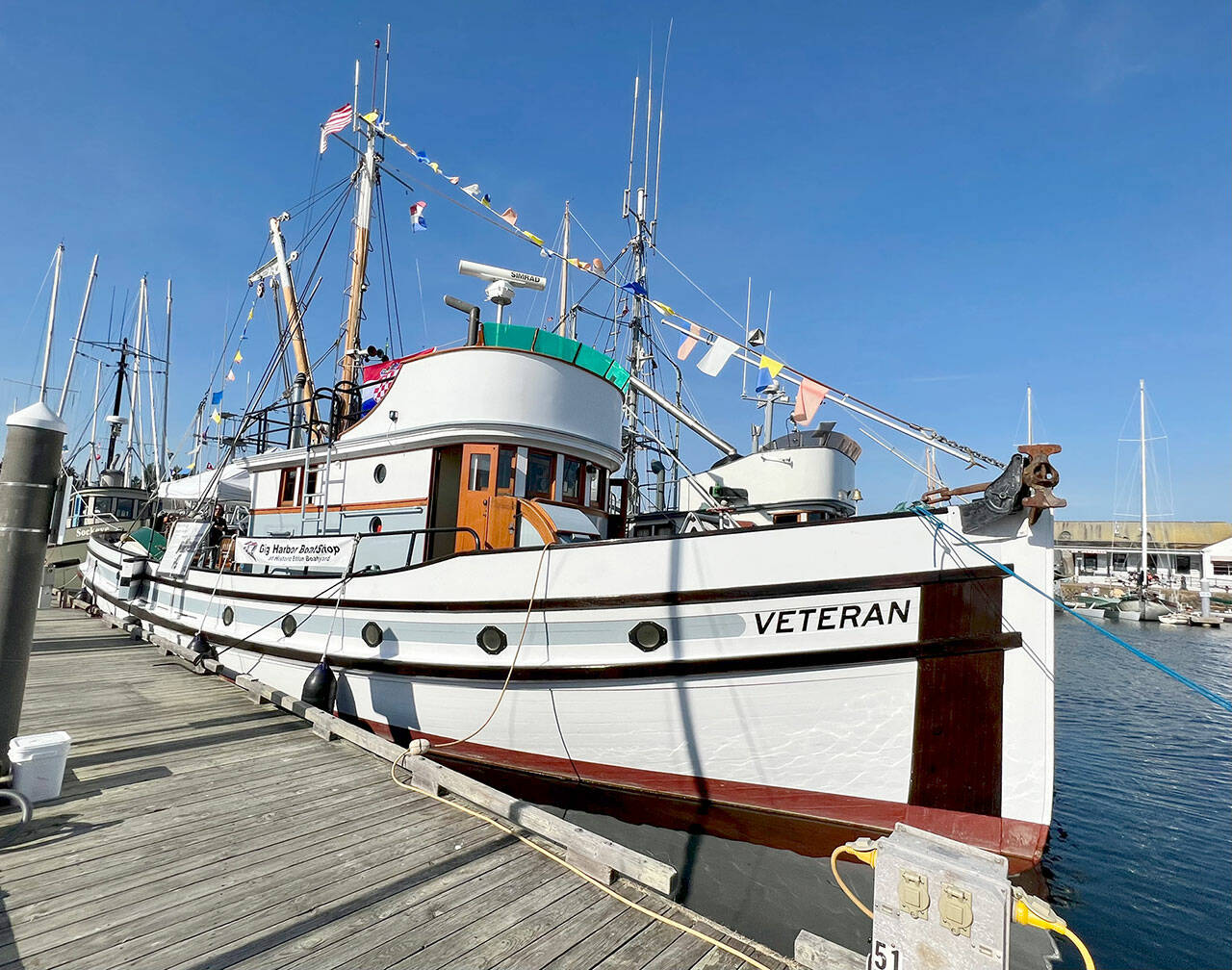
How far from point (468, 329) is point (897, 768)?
6.81 metres

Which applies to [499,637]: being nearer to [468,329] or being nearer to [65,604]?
[468,329]

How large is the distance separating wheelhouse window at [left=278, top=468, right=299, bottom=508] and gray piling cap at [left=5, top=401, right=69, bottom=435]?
564 cm

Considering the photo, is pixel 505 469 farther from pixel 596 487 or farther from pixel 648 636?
pixel 648 636

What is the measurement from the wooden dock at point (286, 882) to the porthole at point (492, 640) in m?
1.31

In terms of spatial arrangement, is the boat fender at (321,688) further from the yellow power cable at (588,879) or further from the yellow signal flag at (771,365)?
the yellow signal flag at (771,365)

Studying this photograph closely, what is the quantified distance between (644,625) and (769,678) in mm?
1126

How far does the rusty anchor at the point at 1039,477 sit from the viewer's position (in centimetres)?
455

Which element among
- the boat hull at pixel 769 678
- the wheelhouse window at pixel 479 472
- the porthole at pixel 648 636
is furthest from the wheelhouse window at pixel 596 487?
the porthole at pixel 648 636

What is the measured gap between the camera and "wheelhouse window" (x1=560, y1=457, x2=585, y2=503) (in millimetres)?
7914

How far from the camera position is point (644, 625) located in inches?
212

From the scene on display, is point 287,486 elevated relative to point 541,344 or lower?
lower

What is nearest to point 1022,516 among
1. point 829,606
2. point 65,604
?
point 829,606

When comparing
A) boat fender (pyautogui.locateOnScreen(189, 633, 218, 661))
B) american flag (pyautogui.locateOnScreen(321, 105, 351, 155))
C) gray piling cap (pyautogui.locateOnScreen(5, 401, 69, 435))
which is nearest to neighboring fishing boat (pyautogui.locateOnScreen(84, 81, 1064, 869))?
Answer: boat fender (pyautogui.locateOnScreen(189, 633, 218, 661))

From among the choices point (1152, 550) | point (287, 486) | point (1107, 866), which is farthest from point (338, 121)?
point (1152, 550)
